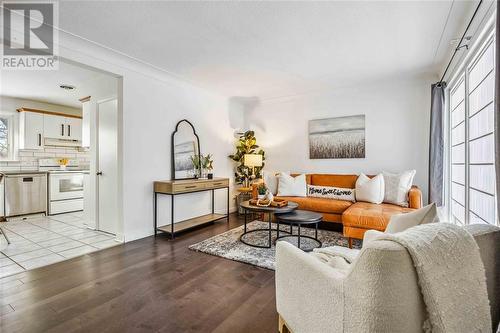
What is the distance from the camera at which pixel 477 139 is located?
257cm

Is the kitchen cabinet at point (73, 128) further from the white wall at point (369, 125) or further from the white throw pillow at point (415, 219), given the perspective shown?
the white throw pillow at point (415, 219)

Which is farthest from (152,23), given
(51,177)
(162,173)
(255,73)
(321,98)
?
(51,177)

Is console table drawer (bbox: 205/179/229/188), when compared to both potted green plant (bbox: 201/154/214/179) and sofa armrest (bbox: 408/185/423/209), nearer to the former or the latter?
potted green plant (bbox: 201/154/214/179)

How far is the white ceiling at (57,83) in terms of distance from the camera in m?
3.82

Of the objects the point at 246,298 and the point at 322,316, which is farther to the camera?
the point at 246,298

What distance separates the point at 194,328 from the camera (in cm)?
167

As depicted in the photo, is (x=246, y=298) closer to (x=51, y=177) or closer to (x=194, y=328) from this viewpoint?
(x=194, y=328)

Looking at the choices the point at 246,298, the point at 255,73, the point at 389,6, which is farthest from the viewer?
the point at 255,73

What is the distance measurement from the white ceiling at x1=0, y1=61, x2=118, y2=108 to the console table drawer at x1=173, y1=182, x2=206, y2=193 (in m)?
1.81

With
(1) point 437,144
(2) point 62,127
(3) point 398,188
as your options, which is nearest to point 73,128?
(2) point 62,127

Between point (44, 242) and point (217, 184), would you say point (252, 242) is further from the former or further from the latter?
point (44, 242)

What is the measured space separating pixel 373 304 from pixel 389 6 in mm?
2528

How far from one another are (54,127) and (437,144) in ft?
24.5

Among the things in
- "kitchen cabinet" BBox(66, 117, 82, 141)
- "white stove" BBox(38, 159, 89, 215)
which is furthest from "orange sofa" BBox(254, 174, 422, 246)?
"kitchen cabinet" BBox(66, 117, 82, 141)
